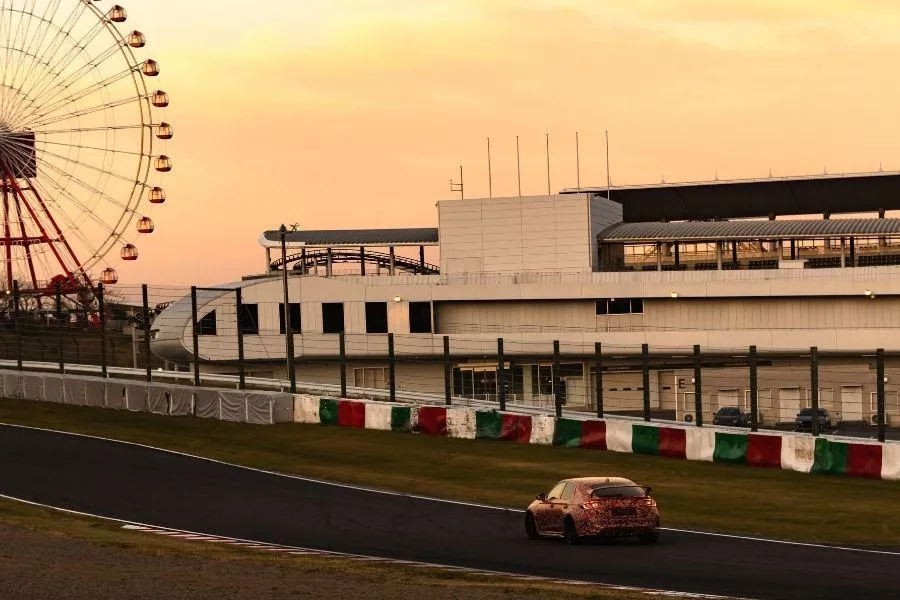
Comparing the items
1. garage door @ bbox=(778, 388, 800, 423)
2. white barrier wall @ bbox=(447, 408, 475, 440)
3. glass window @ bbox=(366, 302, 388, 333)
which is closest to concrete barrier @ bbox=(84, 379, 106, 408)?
white barrier wall @ bbox=(447, 408, 475, 440)

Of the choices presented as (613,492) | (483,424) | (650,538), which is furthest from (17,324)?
(650,538)

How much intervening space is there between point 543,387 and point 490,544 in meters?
50.6

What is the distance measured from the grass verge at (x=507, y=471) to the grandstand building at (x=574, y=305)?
25.8m

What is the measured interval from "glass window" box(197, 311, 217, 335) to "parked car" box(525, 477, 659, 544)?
55988 millimetres

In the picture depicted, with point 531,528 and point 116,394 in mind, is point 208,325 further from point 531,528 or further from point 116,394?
point 531,528

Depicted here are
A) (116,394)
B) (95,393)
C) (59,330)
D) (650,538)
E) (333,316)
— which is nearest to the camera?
(650,538)

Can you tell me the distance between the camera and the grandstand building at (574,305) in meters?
72.5

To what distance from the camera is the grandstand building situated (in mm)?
72500

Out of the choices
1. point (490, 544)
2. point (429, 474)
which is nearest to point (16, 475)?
point (429, 474)

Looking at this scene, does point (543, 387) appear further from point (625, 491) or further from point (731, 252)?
point (625, 491)

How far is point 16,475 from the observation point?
A: 1329 inches

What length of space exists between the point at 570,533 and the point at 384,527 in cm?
407

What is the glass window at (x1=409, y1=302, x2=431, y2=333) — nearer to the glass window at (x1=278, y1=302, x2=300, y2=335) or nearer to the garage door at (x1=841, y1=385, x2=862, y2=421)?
the glass window at (x1=278, y1=302, x2=300, y2=335)

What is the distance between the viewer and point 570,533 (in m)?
24.1
